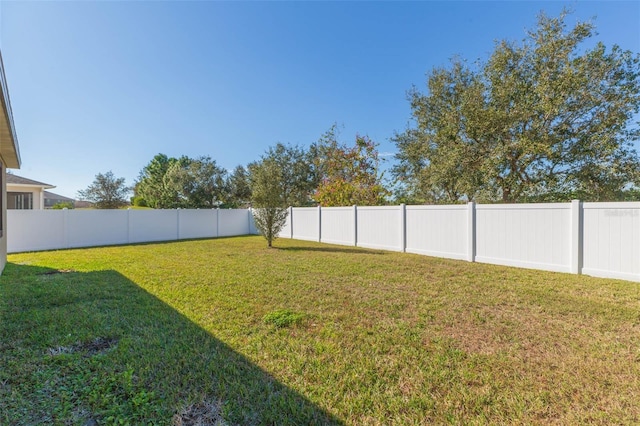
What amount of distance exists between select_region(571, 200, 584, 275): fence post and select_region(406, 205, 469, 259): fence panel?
228cm

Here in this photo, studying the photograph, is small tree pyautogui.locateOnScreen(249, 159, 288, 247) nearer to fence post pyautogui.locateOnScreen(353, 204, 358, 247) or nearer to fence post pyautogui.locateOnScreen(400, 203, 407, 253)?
fence post pyautogui.locateOnScreen(353, 204, 358, 247)

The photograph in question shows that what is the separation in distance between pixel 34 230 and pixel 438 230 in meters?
14.5

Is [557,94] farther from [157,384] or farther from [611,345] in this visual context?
[157,384]

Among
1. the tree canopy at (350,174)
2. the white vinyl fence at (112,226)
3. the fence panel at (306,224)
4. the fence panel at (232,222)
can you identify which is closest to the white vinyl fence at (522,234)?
the fence panel at (306,224)

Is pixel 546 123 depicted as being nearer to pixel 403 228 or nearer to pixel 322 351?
pixel 403 228

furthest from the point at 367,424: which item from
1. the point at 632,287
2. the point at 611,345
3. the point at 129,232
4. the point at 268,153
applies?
the point at 268,153

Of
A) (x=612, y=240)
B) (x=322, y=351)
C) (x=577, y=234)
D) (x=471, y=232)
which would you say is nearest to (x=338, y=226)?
(x=471, y=232)

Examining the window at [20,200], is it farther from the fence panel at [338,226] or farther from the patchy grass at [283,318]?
the patchy grass at [283,318]

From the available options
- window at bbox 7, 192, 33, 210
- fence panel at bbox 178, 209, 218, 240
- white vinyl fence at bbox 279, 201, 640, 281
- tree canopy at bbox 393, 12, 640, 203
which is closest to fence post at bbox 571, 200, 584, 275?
white vinyl fence at bbox 279, 201, 640, 281

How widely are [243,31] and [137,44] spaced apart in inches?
124

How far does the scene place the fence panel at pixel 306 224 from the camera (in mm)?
13686

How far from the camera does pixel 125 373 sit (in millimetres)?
2512

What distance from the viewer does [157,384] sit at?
7.79ft

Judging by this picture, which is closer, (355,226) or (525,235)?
(525,235)
